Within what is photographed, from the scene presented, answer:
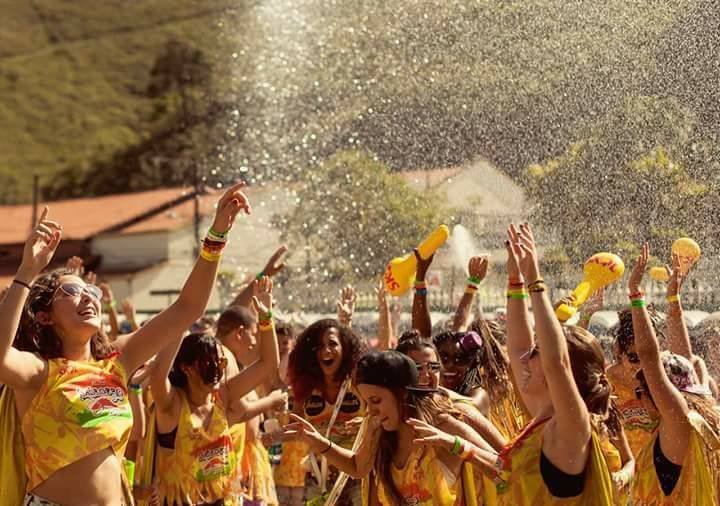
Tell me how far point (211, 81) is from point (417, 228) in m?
71.3

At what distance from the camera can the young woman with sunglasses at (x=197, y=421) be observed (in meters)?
6.62

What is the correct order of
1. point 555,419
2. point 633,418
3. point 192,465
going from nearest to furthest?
point 555,419, point 633,418, point 192,465

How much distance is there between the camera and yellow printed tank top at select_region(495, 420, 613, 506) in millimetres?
4188

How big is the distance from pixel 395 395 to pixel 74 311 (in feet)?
4.12

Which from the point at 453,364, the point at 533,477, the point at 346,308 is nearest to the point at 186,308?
the point at 533,477

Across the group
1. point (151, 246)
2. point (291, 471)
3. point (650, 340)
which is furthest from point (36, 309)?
point (151, 246)

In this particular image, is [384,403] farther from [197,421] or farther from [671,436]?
[197,421]

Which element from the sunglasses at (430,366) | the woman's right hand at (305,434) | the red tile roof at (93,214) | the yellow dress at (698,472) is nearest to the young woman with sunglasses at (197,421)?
the sunglasses at (430,366)

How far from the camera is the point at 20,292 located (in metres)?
4.62

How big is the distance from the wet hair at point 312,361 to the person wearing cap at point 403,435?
5.69ft

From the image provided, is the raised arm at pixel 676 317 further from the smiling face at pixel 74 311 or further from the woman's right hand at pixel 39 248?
the woman's right hand at pixel 39 248

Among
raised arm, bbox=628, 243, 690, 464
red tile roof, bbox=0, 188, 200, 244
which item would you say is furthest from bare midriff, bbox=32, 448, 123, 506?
red tile roof, bbox=0, 188, 200, 244

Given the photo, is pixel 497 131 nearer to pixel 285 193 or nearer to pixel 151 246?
pixel 285 193

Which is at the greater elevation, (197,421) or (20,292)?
(20,292)
